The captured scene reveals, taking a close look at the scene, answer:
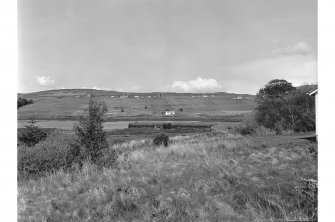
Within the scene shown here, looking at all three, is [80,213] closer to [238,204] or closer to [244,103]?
[238,204]

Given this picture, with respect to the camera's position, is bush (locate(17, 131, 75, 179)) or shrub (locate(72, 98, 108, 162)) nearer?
bush (locate(17, 131, 75, 179))

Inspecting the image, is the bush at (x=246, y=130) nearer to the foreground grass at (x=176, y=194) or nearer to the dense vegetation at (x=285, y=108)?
the dense vegetation at (x=285, y=108)

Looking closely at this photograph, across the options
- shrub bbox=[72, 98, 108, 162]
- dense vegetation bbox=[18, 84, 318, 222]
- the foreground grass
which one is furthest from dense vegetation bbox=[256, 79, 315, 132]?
the foreground grass

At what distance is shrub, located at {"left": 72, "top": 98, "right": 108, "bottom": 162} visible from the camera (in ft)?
36.2

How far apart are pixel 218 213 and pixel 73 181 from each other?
4356 millimetres

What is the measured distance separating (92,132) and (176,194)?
5.82 m

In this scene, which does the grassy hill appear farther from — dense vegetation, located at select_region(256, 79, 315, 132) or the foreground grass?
the foreground grass

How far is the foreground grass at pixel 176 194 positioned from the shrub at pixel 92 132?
74.6 inches

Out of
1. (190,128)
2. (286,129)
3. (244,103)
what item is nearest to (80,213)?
(286,129)

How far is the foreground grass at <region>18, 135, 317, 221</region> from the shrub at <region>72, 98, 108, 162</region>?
6.22 feet

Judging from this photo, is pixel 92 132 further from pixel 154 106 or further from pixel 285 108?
pixel 154 106

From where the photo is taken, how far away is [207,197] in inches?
230

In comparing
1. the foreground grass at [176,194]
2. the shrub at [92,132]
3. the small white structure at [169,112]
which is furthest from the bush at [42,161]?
the small white structure at [169,112]

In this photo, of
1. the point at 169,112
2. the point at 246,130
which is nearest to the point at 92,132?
the point at 246,130
